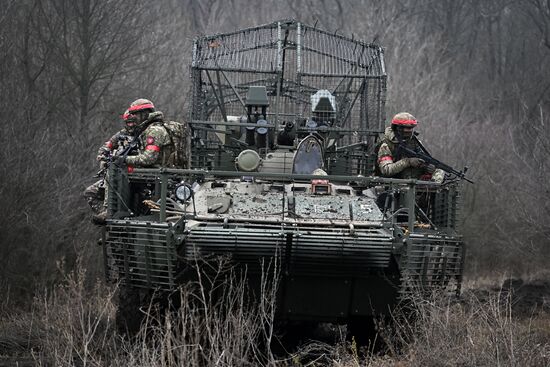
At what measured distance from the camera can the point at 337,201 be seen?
10.3m

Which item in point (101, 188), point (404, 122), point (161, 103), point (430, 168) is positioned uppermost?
point (404, 122)

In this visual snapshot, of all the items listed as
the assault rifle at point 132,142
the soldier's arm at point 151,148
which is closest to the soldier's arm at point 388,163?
the soldier's arm at point 151,148

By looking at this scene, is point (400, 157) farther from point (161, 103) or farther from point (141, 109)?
point (161, 103)

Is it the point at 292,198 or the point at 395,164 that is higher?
the point at 395,164

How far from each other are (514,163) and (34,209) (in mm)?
13034

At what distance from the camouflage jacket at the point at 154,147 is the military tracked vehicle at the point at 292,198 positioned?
0.90ft

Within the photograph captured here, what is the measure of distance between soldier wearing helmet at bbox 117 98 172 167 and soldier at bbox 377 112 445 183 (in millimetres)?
2540

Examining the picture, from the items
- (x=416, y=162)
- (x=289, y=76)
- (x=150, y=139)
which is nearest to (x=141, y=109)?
(x=150, y=139)

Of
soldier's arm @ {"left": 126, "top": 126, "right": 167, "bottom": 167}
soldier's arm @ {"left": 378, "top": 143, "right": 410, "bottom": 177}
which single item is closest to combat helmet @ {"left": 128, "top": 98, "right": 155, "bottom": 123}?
soldier's arm @ {"left": 126, "top": 126, "right": 167, "bottom": 167}

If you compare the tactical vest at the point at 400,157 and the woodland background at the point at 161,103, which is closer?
the tactical vest at the point at 400,157

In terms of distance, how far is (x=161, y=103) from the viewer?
75.0 feet

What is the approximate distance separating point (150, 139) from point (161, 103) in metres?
11.1

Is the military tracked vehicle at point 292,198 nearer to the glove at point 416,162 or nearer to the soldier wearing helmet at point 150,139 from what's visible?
the soldier wearing helmet at point 150,139

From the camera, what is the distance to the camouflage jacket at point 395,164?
40.0 feet
